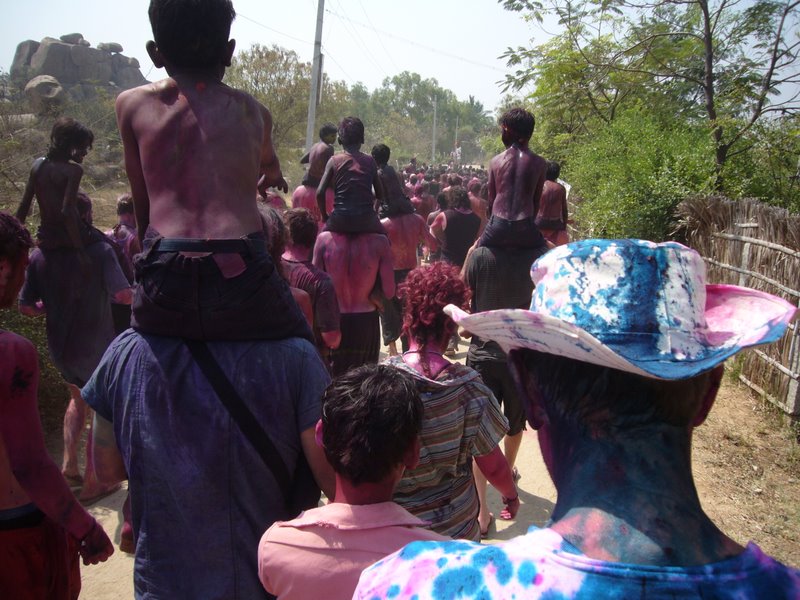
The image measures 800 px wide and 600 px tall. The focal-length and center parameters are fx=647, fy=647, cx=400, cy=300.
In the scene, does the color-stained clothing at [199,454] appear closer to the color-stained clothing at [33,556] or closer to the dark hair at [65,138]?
the color-stained clothing at [33,556]

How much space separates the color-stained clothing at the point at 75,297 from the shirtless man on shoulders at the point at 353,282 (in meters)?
1.50

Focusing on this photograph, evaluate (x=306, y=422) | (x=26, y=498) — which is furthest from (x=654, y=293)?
(x=26, y=498)

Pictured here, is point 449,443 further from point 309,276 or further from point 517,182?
point 517,182

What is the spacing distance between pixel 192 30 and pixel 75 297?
10.5ft

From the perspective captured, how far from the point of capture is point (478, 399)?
2.71 meters

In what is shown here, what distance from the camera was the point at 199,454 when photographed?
1.79m

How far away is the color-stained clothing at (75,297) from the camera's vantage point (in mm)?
4445

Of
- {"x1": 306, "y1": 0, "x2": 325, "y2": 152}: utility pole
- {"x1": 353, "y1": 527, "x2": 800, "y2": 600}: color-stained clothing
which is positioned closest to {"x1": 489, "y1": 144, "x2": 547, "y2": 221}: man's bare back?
{"x1": 353, "y1": 527, "x2": 800, "y2": 600}: color-stained clothing

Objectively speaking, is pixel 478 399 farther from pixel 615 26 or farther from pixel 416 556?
pixel 615 26

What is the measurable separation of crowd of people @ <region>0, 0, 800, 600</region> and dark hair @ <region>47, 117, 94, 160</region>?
6.93ft

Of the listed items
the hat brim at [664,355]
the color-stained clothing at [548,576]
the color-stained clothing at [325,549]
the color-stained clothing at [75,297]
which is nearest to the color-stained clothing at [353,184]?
the color-stained clothing at [75,297]

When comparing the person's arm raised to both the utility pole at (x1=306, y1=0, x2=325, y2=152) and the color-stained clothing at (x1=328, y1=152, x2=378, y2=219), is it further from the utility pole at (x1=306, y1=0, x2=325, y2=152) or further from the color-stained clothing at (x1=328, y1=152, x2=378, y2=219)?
the utility pole at (x1=306, y1=0, x2=325, y2=152)

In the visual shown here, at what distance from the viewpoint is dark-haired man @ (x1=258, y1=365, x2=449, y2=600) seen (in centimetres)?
167

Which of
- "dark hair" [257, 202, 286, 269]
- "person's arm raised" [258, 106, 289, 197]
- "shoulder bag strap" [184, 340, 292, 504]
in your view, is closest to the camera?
"shoulder bag strap" [184, 340, 292, 504]
